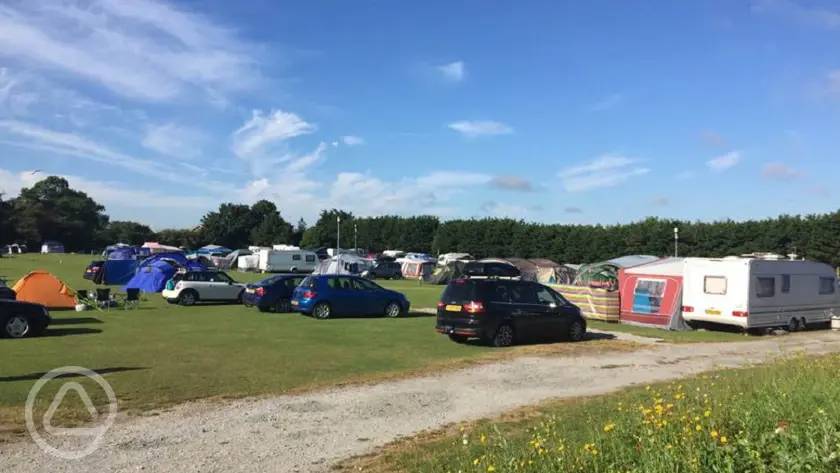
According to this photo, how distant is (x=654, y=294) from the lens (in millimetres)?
23469

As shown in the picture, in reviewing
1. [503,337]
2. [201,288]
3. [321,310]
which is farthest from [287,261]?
[503,337]

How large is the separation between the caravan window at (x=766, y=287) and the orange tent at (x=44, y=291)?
945 inches

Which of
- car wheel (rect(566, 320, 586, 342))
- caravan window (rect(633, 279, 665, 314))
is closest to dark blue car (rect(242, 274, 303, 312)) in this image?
car wheel (rect(566, 320, 586, 342))

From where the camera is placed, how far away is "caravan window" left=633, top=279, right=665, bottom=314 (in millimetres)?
23312

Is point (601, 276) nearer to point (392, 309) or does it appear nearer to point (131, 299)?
point (392, 309)

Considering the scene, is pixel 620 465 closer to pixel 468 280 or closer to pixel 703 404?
pixel 703 404

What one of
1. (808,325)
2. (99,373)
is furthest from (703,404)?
(808,325)

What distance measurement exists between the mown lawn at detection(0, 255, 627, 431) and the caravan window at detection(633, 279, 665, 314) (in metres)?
6.46

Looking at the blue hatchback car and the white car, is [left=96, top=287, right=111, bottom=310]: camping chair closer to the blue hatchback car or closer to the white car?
the white car

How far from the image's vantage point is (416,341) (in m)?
17.4

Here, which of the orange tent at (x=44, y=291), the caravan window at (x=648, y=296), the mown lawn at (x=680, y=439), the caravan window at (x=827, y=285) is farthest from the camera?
the orange tent at (x=44, y=291)

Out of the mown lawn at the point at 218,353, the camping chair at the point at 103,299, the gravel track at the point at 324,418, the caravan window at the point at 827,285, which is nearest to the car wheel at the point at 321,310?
the mown lawn at the point at 218,353

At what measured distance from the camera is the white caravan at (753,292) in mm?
21078

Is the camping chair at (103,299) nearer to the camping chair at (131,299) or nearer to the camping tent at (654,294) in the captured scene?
the camping chair at (131,299)
